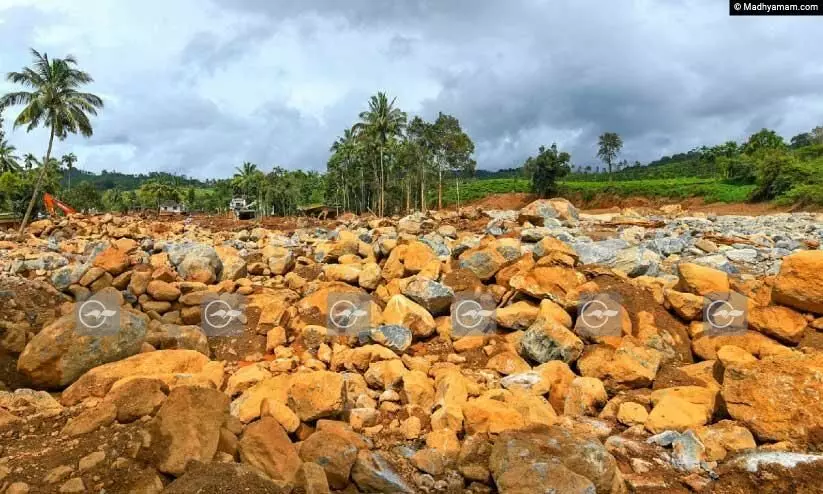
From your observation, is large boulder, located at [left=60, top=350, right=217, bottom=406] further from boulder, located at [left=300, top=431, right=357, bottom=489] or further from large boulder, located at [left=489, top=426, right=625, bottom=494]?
large boulder, located at [left=489, top=426, right=625, bottom=494]

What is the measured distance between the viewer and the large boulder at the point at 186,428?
11.6 ft

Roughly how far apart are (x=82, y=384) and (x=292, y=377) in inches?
81.5

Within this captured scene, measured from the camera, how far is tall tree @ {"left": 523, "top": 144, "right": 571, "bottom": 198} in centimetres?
5269

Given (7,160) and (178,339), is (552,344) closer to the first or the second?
(178,339)

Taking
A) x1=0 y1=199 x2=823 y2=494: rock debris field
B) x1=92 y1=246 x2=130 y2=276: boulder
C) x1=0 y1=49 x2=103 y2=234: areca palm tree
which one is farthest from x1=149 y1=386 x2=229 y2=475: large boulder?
x1=0 y1=49 x2=103 y2=234: areca palm tree

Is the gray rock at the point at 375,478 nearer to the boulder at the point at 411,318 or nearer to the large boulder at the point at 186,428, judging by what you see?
the large boulder at the point at 186,428

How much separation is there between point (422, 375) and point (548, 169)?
50091 millimetres

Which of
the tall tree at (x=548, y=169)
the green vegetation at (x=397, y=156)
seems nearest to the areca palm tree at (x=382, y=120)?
the green vegetation at (x=397, y=156)

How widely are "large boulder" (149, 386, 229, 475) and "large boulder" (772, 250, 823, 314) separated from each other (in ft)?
22.1

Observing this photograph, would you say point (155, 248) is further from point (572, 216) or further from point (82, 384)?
point (572, 216)

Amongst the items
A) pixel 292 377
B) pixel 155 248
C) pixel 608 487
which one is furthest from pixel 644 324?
pixel 155 248

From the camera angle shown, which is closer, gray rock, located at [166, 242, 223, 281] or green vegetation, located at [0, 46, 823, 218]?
gray rock, located at [166, 242, 223, 281]

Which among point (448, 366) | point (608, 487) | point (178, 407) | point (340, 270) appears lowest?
point (608, 487)

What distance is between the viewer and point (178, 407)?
3.91 metres
